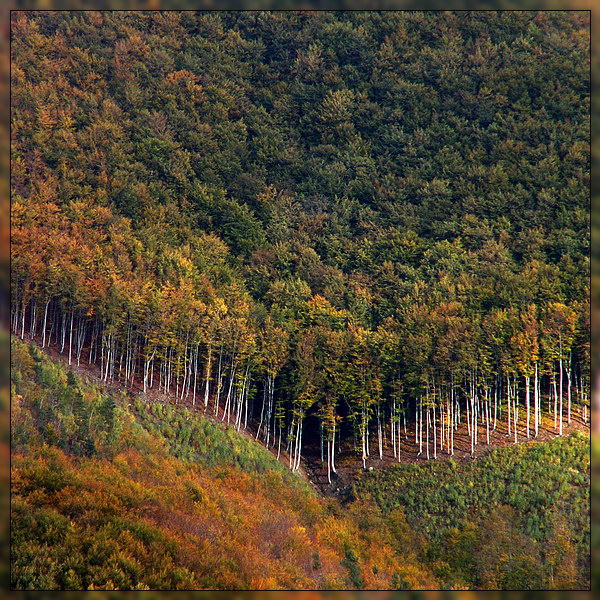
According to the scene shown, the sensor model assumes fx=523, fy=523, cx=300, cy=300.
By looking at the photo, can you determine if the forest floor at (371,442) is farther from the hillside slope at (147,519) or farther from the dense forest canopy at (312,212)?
the hillside slope at (147,519)

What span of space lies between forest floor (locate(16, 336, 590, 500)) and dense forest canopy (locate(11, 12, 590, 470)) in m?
0.77

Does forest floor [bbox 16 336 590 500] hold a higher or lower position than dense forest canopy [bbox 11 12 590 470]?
lower

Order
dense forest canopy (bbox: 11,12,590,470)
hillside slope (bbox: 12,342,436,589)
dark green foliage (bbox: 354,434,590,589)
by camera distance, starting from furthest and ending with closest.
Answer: dense forest canopy (bbox: 11,12,590,470)
dark green foliage (bbox: 354,434,590,589)
hillside slope (bbox: 12,342,436,589)

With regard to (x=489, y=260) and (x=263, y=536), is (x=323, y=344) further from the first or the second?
(x=263, y=536)

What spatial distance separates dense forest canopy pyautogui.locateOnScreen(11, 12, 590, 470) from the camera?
39969mm

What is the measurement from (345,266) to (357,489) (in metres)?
30.8

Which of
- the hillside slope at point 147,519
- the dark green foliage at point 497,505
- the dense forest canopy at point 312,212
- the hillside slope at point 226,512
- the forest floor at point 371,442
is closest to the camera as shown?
the hillside slope at point 147,519

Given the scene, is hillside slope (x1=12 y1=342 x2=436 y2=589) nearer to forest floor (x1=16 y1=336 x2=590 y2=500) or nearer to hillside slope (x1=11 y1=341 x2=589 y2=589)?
hillside slope (x1=11 y1=341 x2=589 y2=589)

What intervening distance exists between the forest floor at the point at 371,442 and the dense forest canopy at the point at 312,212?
2.51 ft

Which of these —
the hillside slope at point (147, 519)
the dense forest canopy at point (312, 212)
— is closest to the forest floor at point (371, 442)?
the dense forest canopy at point (312, 212)

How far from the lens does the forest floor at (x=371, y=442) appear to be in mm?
36156

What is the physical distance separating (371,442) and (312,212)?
121 ft

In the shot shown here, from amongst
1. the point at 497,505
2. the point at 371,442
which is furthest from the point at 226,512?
the point at 371,442

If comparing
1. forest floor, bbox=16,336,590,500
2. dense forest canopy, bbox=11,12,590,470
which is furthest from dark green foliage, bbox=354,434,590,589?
dense forest canopy, bbox=11,12,590,470
